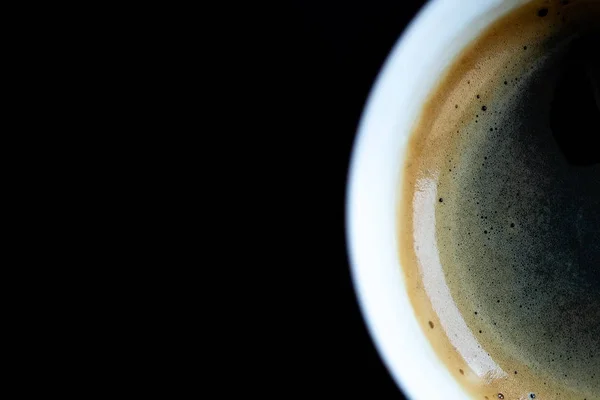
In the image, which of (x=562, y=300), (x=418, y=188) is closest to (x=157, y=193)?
(x=418, y=188)

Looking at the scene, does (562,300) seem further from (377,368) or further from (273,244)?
(273,244)

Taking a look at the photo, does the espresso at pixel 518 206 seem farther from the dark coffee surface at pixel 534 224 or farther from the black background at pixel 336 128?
the black background at pixel 336 128

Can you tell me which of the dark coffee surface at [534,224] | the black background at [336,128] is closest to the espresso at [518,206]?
the dark coffee surface at [534,224]

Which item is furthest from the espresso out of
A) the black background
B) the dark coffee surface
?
the black background

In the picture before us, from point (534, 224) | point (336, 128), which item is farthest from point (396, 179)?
point (534, 224)

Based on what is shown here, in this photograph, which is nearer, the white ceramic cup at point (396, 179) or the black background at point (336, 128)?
the white ceramic cup at point (396, 179)

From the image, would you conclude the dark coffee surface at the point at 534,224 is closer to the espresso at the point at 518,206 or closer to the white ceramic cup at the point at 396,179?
the espresso at the point at 518,206
